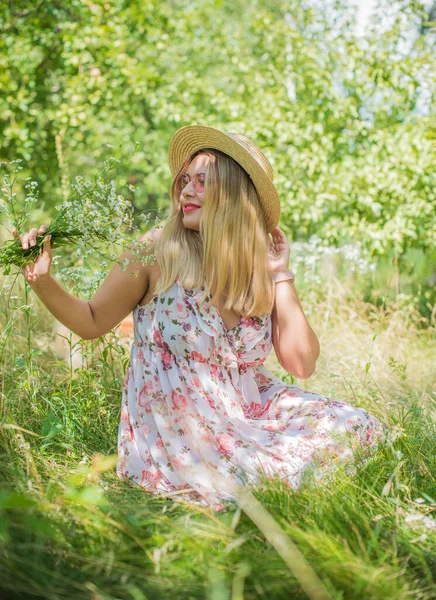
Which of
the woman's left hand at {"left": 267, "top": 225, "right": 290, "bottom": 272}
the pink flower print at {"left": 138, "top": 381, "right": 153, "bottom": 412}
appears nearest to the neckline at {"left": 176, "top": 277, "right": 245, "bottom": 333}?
the woman's left hand at {"left": 267, "top": 225, "right": 290, "bottom": 272}

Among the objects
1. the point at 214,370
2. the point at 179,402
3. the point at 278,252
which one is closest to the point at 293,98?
the point at 278,252

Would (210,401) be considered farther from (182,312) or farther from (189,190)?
Result: (189,190)

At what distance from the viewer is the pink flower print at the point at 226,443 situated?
2150 mm

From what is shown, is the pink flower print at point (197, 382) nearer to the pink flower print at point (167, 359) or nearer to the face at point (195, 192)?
the pink flower print at point (167, 359)

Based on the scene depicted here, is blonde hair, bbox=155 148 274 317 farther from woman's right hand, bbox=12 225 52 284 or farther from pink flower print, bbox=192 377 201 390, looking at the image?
woman's right hand, bbox=12 225 52 284

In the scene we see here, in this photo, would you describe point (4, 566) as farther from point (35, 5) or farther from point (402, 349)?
point (35, 5)

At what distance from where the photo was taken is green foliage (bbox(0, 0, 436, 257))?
5145mm

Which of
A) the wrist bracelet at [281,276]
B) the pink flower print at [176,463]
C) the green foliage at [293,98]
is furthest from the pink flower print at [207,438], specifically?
the green foliage at [293,98]

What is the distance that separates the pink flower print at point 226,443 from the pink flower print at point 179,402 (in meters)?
0.16

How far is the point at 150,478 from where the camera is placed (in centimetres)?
222

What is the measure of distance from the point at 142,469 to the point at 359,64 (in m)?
4.31

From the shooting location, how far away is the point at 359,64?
17.5 feet

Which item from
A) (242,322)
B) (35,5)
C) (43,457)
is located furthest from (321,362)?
(35,5)

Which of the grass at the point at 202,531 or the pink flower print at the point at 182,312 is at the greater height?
the pink flower print at the point at 182,312
